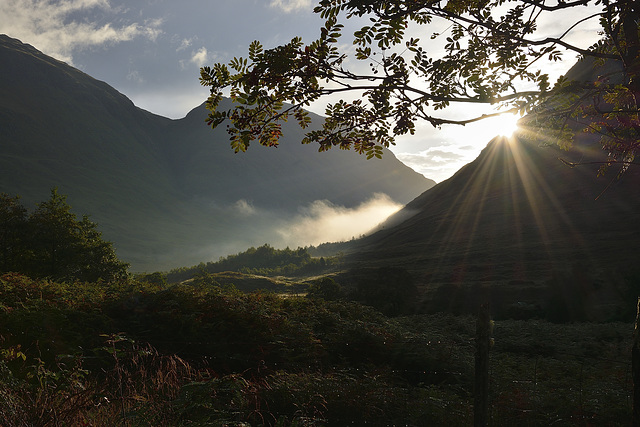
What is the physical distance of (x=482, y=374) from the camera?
4.51 meters

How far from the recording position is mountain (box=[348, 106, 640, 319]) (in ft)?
96.6

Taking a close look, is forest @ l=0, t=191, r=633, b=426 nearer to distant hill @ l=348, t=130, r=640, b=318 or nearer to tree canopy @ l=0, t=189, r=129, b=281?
distant hill @ l=348, t=130, r=640, b=318

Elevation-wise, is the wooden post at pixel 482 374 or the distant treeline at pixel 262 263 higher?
the wooden post at pixel 482 374

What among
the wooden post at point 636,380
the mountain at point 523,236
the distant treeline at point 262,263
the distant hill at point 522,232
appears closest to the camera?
the wooden post at point 636,380

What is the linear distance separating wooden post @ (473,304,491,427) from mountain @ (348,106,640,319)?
151 inches

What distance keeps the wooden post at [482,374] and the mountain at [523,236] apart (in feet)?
12.6

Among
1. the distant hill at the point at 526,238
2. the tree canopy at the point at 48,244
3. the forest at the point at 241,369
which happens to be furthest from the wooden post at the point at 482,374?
the tree canopy at the point at 48,244

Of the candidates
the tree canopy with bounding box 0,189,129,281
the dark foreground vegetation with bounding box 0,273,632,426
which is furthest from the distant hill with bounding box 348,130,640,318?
the tree canopy with bounding box 0,189,129,281

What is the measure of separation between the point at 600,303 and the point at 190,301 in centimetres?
2640

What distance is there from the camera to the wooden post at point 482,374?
4.47m


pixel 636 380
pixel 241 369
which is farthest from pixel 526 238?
pixel 636 380

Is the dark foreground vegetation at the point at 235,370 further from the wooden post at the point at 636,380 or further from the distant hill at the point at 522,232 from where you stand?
the distant hill at the point at 522,232

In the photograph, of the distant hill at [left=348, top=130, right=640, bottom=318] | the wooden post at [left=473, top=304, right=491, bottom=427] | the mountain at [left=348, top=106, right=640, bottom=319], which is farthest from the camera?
the distant hill at [left=348, top=130, right=640, bottom=318]

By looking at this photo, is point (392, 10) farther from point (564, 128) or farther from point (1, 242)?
point (1, 242)
